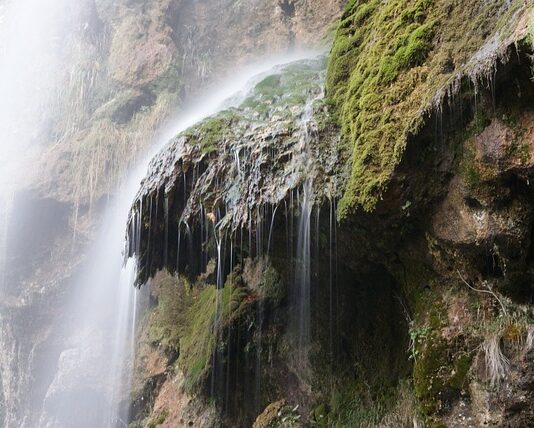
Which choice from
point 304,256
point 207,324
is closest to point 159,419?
point 207,324

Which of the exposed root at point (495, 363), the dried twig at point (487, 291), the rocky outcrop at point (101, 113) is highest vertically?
the rocky outcrop at point (101, 113)

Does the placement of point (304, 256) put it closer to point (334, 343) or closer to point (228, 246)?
point (228, 246)

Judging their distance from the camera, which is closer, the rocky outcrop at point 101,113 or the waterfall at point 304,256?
the waterfall at point 304,256

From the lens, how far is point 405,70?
18.3 feet

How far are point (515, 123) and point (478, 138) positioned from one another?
0.38 metres

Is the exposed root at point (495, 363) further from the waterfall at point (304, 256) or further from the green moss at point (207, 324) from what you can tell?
the green moss at point (207, 324)

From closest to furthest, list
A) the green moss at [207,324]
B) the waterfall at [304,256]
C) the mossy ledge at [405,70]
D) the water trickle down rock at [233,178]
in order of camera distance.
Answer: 1. the mossy ledge at [405,70]
2. the waterfall at [304,256]
3. the water trickle down rock at [233,178]
4. the green moss at [207,324]

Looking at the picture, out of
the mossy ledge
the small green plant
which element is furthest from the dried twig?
the mossy ledge

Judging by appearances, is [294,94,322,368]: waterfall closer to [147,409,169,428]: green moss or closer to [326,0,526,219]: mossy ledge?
[326,0,526,219]: mossy ledge

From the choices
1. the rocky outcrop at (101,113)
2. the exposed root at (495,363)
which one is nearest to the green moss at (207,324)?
A: the exposed root at (495,363)

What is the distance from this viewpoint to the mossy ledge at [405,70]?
15.3 feet

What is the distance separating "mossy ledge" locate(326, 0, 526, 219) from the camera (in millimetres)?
4664

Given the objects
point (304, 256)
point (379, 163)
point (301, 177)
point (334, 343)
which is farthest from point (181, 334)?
point (379, 163)

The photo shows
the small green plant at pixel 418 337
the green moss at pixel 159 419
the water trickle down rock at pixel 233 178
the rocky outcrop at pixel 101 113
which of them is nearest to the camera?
the small green plant at pixel 418 337
